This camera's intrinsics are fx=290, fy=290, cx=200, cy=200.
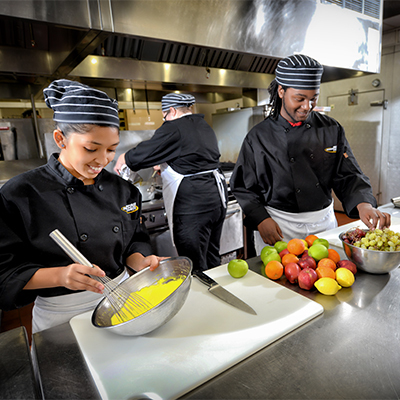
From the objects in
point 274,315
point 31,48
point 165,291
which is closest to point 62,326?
point 165,291

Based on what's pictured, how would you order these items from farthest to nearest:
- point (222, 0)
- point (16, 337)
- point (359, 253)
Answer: point (222, 0) → point (359, 253) → point (16, 337)

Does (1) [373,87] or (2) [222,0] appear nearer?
(2) [222,0]

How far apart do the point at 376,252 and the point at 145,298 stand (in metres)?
0.75

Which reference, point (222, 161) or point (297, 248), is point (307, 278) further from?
point (222, 161)

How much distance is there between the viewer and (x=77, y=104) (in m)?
0.87

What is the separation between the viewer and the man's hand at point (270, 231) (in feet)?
4.29

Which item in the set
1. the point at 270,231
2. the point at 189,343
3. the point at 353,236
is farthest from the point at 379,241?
the point at 189,343

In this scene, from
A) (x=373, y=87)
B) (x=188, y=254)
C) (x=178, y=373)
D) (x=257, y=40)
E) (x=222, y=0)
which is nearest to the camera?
(x=178, y=373)

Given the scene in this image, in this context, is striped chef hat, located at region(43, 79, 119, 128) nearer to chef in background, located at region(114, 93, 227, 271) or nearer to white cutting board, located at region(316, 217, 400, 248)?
white cutting board, located at region(316, 217, 400, 248)

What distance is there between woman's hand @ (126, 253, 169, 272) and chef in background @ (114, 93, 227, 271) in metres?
1.13

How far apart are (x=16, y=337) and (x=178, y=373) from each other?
0.44 m

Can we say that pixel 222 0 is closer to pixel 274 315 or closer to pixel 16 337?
pixel 274 315

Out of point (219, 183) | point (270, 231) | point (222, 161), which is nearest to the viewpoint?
point (270, 231)

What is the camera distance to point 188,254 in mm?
2248
